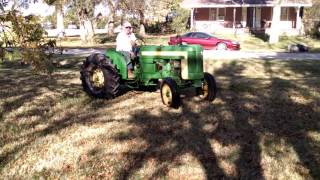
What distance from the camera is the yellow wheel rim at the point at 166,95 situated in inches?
372

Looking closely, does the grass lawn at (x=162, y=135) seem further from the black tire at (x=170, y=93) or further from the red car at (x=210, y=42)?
the red car at (x=210, y=42)

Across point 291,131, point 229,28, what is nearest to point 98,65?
point 291,131

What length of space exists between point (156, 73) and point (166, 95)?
1009mm

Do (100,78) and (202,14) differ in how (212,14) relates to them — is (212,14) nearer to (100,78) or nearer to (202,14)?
(202,14)

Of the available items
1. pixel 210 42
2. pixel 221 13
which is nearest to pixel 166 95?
pixel 210 42

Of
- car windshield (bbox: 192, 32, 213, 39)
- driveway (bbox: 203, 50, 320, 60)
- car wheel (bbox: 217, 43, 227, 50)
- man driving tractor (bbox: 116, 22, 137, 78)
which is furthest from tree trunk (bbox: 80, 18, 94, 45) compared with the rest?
man driving tractor (bbox: 116, 22, 137, 78)

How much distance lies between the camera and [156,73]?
10.4 metres

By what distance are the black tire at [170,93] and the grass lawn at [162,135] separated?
13cm

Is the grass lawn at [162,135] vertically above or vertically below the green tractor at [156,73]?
below

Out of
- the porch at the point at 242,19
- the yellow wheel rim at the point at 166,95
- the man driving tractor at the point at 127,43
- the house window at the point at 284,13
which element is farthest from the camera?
the house window at the point at 284,13

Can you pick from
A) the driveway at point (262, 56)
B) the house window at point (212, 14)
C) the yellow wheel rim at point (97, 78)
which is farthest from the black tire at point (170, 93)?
the house window at point (212, 14)

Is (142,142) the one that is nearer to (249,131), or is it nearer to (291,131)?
(249,131)

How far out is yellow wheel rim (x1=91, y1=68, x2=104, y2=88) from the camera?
10930mm

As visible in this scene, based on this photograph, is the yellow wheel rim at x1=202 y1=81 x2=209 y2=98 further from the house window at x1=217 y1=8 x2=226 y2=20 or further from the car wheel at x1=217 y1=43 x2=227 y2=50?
the house window at x1=217 y1=8 x2=226 y2=20
